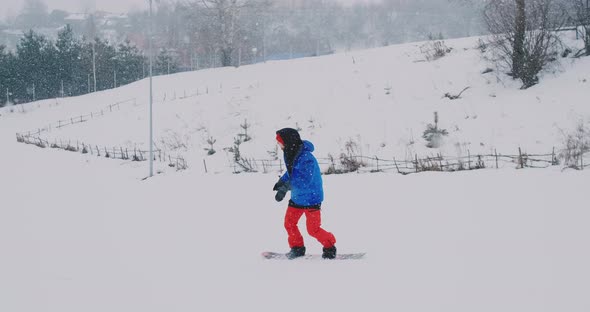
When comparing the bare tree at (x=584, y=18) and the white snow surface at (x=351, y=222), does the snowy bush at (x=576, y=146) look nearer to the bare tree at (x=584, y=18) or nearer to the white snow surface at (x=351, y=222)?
the white snow surface at (x=351, y=222)

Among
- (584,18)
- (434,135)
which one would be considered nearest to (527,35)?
(584,18)

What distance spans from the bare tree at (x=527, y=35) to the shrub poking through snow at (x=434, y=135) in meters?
4.83

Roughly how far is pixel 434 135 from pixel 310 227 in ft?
46.5

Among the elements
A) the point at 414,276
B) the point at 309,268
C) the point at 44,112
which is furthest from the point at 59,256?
the point at 44,112

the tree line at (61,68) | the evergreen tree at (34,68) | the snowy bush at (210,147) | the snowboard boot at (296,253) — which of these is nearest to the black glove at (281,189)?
the snowboard boot at (296,253)

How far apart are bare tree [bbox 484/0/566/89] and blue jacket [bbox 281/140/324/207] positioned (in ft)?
57.5

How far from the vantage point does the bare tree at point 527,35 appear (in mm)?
19953

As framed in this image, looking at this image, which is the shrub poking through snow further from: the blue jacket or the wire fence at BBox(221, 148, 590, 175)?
the blue jacket

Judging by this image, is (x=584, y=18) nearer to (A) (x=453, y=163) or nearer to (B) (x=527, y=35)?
(B) (x=527, y=35)

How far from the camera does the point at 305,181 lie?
632 centimetres

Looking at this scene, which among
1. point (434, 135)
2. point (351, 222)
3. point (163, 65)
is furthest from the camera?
point (163, 65)

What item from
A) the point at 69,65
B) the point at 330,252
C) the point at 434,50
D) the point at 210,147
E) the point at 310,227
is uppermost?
the point at 69,65

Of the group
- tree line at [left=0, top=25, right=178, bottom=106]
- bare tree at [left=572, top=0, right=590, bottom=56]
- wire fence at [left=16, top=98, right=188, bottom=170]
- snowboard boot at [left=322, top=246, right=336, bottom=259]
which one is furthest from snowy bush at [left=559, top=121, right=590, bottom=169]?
tree line at [left=0, top=25, right=178, bottom=106]

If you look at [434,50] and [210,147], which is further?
[434,50]
